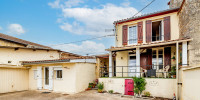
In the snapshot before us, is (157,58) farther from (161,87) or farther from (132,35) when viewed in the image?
(161,87)

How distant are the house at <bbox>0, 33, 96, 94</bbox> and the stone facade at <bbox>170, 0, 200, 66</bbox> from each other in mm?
8553

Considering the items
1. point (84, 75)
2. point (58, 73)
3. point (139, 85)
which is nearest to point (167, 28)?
point (139, 85)

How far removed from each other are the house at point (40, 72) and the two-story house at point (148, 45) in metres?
2.80

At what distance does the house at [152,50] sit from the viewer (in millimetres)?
9215

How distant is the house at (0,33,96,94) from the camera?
11742mm

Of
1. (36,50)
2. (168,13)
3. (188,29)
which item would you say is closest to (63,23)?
(36,50)

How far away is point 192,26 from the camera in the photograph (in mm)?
8719

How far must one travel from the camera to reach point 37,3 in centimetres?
1517

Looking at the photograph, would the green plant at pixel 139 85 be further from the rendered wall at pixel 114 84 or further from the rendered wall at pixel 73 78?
the rendered wall at pixel 73 78

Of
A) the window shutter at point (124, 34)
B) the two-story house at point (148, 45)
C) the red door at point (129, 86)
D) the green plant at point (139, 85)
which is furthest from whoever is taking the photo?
the window shutter at point (124, 34)

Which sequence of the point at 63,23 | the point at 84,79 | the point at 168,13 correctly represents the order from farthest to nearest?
1. the point at 63,23
2. the point at 84,79
3. the point at 168,13

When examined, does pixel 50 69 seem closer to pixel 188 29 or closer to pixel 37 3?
pixel 37 3

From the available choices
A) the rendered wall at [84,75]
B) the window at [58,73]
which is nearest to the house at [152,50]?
the rendered wall at [84,75]

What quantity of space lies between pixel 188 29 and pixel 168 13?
104 inches
